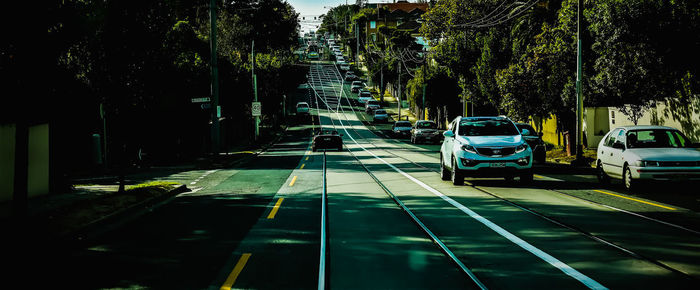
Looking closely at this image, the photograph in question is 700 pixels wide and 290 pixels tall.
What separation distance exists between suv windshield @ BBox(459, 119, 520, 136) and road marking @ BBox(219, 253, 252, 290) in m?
9.82

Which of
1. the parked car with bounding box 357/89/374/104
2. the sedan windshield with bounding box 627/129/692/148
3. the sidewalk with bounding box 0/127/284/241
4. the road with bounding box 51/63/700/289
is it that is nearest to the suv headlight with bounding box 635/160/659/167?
the road with bounding box 51/63/700/289

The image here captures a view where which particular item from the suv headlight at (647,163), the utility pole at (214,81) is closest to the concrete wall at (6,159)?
the utility pole at (214,81)

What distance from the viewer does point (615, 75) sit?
21922 millimetres

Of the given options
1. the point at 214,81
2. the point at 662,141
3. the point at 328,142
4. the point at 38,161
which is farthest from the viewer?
the point at 328,142

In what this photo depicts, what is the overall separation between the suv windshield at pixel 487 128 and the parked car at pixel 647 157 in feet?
8.01

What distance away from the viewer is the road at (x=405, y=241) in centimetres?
670

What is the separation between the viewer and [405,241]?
8.76 meters

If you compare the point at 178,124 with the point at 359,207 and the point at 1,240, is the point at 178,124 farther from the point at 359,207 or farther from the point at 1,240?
the point at 1,240

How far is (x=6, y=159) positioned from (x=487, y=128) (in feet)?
38.0

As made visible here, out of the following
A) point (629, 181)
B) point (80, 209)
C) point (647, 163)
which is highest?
point (647, 163)

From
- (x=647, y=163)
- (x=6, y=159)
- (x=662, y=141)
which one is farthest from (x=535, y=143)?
(x=6, y=159)

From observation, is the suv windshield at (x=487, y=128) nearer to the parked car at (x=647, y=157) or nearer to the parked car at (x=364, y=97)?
the parked car at (x=647, y=157)

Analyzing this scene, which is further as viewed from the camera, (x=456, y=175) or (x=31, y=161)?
(x=456, y=175)

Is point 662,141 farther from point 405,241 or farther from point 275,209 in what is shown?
point 275,209
